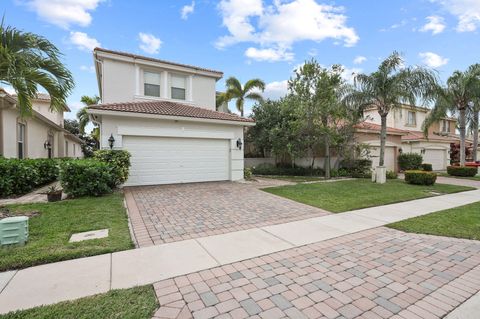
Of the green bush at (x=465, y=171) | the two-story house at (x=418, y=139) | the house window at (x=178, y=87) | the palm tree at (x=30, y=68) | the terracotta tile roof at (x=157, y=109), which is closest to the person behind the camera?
the palm tree at (x=30, y=68)

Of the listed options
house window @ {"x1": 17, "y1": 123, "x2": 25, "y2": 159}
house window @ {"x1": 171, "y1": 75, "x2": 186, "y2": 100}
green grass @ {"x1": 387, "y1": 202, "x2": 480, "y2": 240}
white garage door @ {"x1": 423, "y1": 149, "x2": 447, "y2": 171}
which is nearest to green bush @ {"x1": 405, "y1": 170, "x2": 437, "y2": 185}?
green grass @ {"x1": 387, "y1": 202, "x2": 480, "y2": 240}

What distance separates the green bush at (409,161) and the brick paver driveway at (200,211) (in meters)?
16.4

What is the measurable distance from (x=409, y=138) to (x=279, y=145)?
13.4m

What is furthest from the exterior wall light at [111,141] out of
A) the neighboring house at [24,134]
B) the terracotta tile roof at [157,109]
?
the neighboring house at [24,134]

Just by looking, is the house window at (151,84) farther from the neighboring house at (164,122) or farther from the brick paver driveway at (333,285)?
the brick paver driveway at (333,285)

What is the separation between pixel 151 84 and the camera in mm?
13828

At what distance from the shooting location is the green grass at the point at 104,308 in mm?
2555

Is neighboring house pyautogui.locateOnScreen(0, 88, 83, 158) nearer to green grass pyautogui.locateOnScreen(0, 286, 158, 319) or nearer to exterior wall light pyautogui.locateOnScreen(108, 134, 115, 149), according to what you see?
exterior wall light pyautogui.locateOnScreen(108, 134, 115, 149)

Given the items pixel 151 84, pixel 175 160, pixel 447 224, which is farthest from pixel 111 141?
pixel 447 224

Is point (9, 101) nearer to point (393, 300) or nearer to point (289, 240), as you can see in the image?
point (289, 240)

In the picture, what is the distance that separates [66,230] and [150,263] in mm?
2543

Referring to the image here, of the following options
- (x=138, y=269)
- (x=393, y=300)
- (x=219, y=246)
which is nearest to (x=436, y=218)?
(x=393, y=300)

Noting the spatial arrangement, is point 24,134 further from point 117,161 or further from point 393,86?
point 393,86

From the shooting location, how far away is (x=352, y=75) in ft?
48.2
